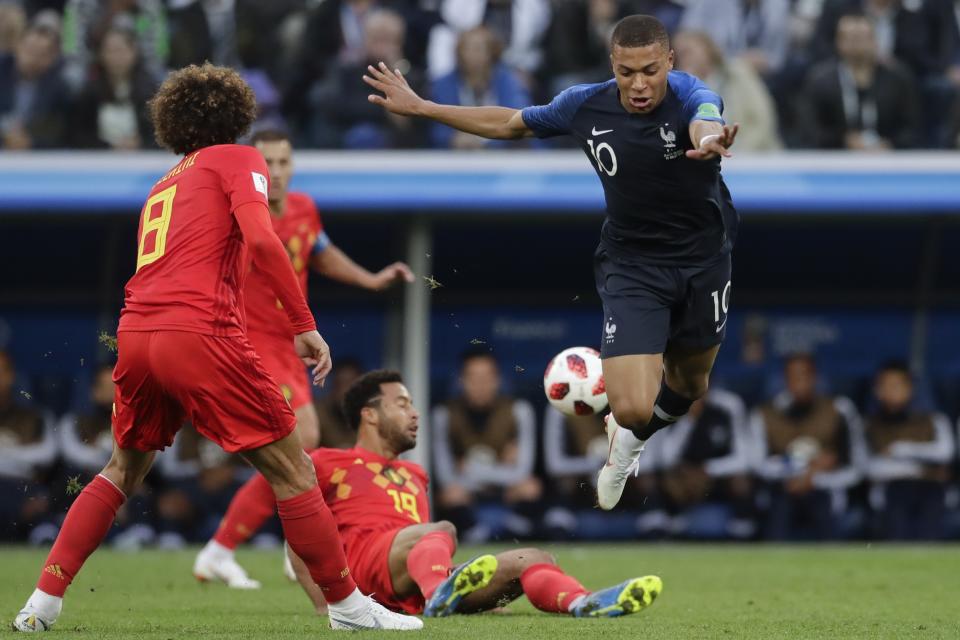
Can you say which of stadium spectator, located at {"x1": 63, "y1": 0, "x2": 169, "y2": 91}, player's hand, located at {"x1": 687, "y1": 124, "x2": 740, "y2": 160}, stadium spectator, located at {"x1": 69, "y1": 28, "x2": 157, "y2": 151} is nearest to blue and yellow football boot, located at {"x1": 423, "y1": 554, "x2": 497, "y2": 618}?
player's hand, located at {"x1": 687, "y1": 124, "x2": 740, "y2": 160}

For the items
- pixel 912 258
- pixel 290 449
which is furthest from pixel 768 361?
pixel 290 449

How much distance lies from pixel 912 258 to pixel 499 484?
397cm

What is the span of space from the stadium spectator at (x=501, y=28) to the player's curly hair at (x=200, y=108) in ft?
23.5

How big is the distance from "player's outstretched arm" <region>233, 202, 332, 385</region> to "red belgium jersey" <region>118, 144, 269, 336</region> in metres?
0.07

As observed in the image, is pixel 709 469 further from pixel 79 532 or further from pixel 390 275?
pixel 79 532

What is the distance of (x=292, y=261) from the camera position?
27.5 ft

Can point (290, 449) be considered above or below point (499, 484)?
above

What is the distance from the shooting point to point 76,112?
1222cm

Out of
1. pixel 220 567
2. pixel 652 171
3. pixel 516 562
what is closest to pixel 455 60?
pixel 220 567

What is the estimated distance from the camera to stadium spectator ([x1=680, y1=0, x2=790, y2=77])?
12891mm

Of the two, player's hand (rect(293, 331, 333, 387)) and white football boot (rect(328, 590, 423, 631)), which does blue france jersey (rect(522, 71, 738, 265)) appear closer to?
player's hand (rect(293, 331, 333, 387))

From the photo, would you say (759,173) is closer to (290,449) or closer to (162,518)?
(162,518)

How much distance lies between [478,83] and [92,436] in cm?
395

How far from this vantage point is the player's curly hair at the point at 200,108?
5754 mm
